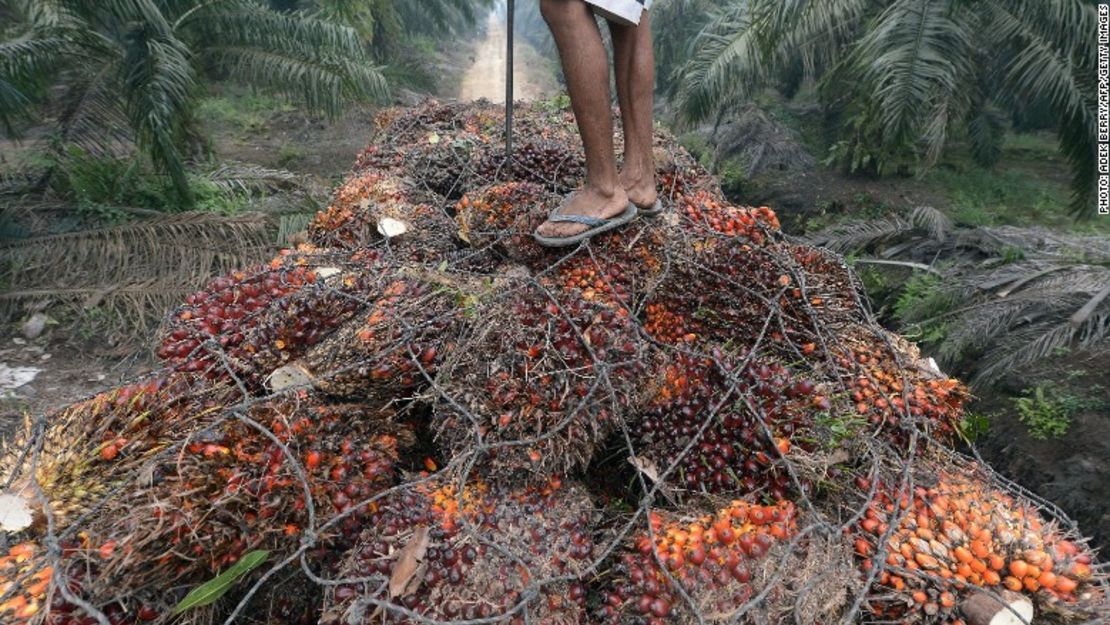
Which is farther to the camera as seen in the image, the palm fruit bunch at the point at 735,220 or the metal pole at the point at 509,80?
the metal pole at the point at 509,80

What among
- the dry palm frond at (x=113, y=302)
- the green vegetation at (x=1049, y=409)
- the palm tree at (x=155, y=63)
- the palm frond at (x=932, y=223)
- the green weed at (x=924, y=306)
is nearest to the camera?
the green vegetation at (x=1049, y=409)

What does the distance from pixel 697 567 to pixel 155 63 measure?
232 inches

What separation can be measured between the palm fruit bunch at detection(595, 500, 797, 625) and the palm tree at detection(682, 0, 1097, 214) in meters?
5.59

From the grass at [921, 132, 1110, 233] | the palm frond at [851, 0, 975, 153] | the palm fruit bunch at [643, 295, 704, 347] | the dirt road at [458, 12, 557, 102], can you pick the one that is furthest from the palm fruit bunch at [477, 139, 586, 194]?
the dirt road at [458, 12, 557, 102]

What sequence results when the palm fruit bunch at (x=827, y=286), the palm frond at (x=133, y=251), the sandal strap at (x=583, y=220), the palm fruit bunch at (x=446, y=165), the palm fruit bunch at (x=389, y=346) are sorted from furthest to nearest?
the palm frond at (x=133, y=251) < the palm fruit bunch at (x=446, y=165) < the sandal strap at (x=583, y=220) < the palm fruit bunch at (x=827, y=286) < the palm fruit bunch at (x=389, y=346)

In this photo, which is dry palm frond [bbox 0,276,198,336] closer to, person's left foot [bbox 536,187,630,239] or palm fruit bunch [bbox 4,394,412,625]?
person's left foot [bbox 536,187,630,239]

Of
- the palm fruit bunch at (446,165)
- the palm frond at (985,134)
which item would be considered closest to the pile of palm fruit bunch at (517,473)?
A: the palm fruit bunch at (446,165)

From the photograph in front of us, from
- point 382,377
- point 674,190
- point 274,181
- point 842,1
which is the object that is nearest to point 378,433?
point 382,377

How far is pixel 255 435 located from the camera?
1271 millimetres

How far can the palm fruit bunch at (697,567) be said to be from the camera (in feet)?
3.72

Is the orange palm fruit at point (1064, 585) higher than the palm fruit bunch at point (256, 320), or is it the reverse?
the palm fruit bunch at point (256, 320)

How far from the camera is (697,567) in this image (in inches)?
45.9

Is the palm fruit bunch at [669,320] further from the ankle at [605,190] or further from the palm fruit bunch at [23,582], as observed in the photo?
the palm fruit bunch at [23,582]

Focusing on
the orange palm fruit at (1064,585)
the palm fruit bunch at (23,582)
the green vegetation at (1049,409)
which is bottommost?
the green vegetation at (1049,409)
